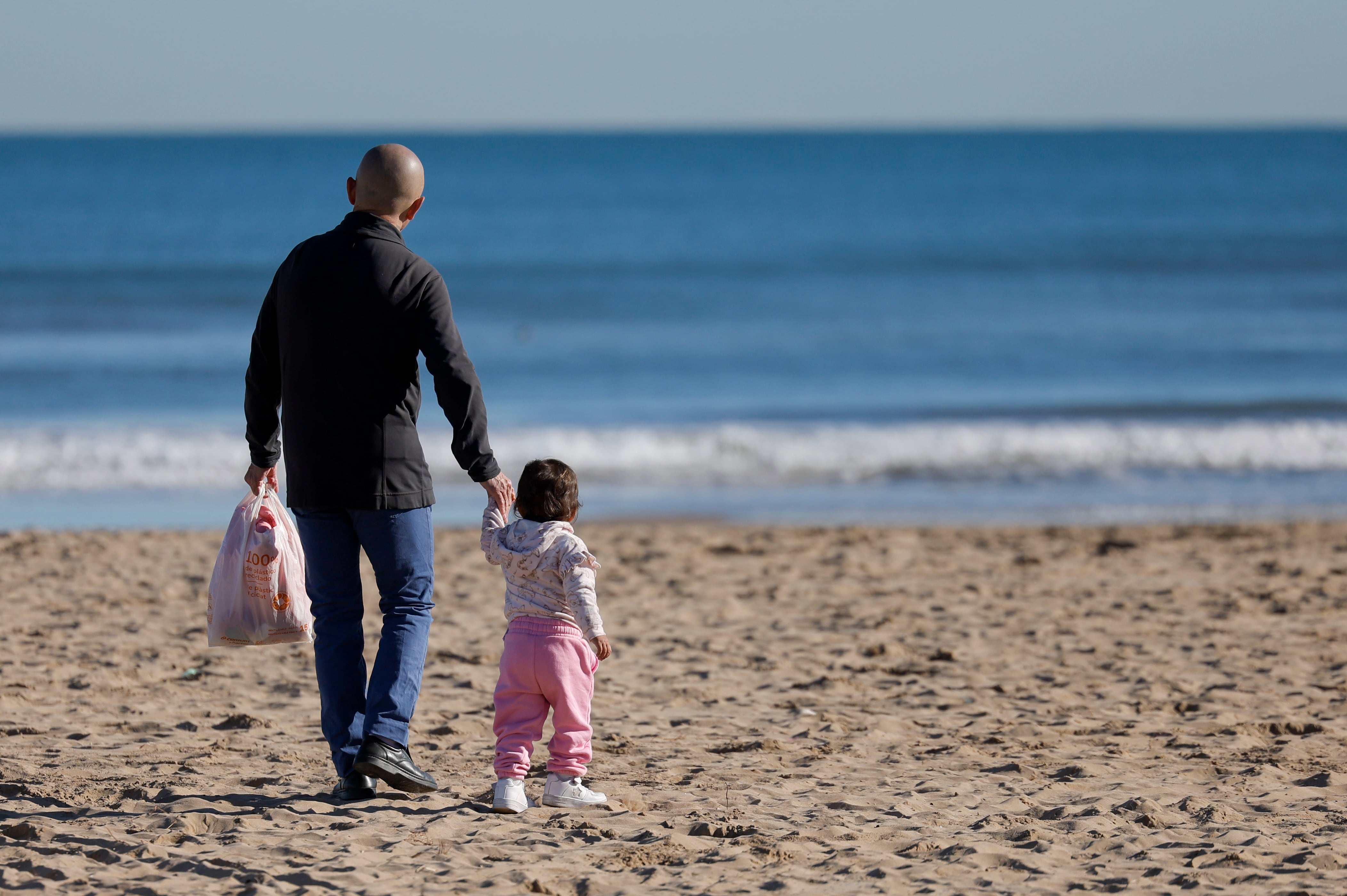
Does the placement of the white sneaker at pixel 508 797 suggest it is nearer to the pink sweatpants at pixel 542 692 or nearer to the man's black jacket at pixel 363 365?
the pink sweatpants at pixel 542 692

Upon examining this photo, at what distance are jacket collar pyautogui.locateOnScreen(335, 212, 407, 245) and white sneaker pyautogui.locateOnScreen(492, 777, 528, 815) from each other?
1533 mm

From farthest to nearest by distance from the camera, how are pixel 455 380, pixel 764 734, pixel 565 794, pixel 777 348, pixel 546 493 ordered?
pixel 777 348
pixel 764 734
pixel 565 794
pixel 546 493
pixel 455 380

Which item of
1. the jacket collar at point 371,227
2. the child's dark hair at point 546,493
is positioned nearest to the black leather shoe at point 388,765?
the child's dark hair at point 546,493

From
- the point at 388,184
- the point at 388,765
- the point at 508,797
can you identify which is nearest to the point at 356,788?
the point at 388,765

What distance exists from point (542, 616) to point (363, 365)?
829 millimetres

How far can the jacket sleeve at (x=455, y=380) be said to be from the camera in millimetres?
3404

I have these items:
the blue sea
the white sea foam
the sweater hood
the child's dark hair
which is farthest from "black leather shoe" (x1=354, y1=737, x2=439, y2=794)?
the white sea foam

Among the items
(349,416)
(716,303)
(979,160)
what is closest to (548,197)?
(716,303)

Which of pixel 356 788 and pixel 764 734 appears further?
pixel 764 734

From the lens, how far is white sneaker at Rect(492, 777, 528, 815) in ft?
12.1

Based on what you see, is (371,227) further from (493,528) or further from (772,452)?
(772,452)

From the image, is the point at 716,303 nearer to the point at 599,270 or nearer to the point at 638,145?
the point at 599,270

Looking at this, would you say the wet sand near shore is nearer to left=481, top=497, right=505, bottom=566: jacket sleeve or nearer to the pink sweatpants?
the pink sweatpants

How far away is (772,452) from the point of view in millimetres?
12312
